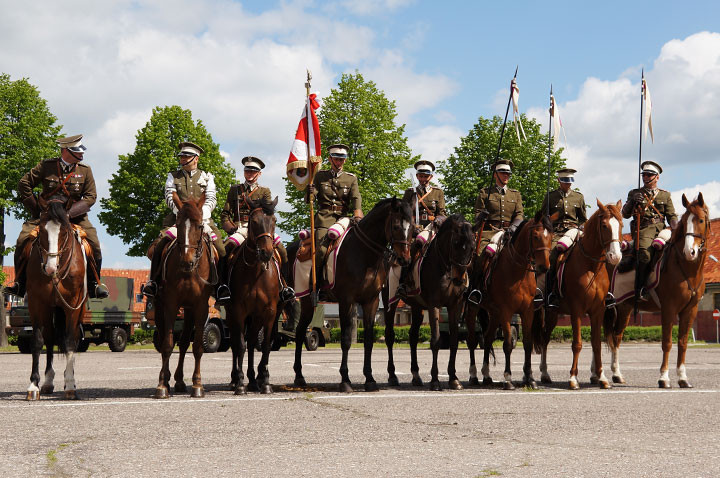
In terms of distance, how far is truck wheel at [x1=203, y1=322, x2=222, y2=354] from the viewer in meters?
28.5

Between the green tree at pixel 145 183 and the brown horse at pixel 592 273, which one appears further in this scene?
Answer: the green tree at pixel 145 183

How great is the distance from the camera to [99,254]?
12461 mm

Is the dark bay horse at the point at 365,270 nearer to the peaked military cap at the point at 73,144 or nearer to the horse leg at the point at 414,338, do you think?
the horse leg at the point at 414,338

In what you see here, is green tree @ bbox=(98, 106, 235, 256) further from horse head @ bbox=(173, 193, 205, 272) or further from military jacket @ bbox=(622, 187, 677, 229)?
horse head @ bbox=(173, 193, 205, 272)

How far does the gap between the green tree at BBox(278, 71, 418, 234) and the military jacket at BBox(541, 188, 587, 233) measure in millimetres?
27633

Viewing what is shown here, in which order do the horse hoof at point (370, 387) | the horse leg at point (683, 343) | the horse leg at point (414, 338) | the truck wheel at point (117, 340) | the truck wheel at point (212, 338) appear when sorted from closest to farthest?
the horse hoof at point (370, 387) < the horse leg at point (683, 343) < the horse leg at point (414, 338) < the truck wheel at point (212, 338) < the truck wheel at point (117, 340)

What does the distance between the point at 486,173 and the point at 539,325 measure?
37240mm

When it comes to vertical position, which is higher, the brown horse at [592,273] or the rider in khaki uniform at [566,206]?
the rider in khaki uniform at [566,206]

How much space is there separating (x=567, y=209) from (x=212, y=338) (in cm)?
1629

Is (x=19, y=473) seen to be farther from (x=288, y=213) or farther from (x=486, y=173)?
(x=486, y=173)

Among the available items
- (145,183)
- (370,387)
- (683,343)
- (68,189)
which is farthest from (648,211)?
(145,183)

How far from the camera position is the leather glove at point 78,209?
39.0 ft

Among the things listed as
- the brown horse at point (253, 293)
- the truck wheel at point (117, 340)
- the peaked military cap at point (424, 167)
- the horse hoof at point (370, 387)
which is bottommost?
the horse hoof at point (370, 387)

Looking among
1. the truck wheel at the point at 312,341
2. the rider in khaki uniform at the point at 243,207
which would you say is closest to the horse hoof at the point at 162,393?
the rider in khaki uniform at the point at 243,207
